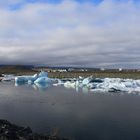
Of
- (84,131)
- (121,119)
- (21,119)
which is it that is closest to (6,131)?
(84,131)

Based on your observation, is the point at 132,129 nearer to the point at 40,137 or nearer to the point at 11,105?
the point at 40,137

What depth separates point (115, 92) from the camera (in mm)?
20000

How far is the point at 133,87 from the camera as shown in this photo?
21.5 metres

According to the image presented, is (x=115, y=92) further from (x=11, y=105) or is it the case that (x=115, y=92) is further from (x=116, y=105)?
(x=11, y=105)

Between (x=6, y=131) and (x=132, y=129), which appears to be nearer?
(x=6, y=131)

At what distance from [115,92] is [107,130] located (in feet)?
37.4

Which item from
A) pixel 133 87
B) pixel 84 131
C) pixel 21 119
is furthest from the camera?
pixel 133 87

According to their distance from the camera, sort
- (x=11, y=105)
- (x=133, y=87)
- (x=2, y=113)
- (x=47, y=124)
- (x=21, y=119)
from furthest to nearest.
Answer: (x=133, y=87) → (x=11, y=105) → (x=2, y=113) → (x=21, y=119) → (x=47, y=124)

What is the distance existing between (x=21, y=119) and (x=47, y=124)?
117cm

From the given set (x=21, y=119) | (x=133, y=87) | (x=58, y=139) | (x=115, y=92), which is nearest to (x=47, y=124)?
(x=21, y=119)

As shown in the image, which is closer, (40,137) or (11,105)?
(40,137)

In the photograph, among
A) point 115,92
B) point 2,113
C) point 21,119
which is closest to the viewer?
point 21,119

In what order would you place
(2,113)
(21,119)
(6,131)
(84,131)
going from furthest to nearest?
(2,113)
(21,119)
(84,131)
(6,131)

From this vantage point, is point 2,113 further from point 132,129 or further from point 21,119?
point 132,129
